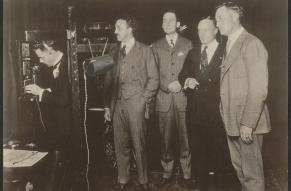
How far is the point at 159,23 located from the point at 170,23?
0.08 metres

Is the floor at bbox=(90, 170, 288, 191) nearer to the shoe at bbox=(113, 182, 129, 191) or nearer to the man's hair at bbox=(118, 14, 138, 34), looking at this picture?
the shoe at bbox=(113, 182, 129, 191)

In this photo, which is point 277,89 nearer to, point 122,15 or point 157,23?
point 157,23

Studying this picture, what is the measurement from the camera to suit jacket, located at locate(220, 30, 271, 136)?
223 centimetres

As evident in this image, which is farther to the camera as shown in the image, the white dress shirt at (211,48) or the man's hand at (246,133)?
the white dress shirt at (211,48)

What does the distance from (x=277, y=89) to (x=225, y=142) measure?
1.67 feet

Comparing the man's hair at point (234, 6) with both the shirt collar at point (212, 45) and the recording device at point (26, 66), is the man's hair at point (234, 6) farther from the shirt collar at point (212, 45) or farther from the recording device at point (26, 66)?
the recording device at point (26, 66)

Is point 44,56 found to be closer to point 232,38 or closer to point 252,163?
point 232,38

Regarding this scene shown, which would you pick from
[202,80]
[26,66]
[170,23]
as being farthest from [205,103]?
[26,66]

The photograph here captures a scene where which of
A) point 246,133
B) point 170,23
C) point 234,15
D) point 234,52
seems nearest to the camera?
point 246,133

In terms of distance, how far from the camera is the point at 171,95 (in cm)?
257

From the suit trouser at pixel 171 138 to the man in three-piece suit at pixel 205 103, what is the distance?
0.14 ft

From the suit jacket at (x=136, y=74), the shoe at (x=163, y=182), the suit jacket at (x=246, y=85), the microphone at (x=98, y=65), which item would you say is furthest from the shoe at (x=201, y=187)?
the microphone at (x=98, y=65)

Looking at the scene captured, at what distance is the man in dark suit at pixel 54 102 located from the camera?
2.54 meters

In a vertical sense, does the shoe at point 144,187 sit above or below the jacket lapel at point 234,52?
below
